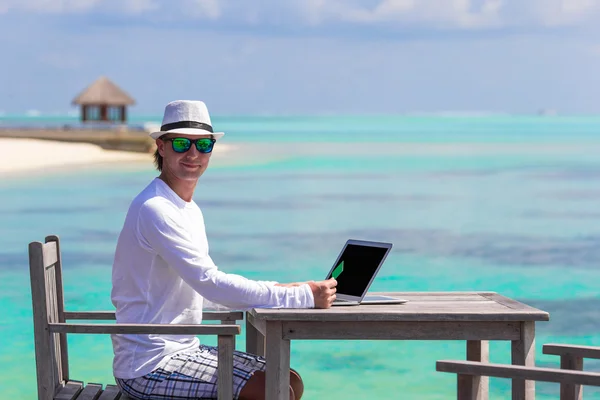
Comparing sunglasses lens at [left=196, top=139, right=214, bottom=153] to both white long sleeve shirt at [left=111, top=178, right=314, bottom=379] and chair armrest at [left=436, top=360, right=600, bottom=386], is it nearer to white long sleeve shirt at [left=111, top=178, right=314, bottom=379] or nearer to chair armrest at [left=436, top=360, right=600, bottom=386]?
white long sleeve shirt at [left=111, top=178, right=314, bottom=379]

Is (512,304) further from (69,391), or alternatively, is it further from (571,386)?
(69,391)

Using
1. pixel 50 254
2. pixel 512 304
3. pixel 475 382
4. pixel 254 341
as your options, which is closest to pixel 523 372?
pixel 475 382

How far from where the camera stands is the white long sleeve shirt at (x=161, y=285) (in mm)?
3598

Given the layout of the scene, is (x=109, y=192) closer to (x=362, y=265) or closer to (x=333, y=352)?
(x=333, y=352)

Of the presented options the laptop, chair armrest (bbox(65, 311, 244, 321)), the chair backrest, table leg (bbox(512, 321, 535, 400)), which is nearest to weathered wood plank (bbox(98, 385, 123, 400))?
the chair backrest

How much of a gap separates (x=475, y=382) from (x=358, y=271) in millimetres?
737

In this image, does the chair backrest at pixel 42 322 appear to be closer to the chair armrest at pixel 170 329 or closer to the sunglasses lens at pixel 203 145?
the chair armrest at pixel 170 329

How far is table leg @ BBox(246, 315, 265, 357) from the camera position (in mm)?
4344

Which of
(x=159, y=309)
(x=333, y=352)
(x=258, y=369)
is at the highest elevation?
(x=159, y=309)

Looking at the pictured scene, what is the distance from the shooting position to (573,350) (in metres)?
3.54

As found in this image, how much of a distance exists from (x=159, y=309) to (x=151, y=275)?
0.12 m

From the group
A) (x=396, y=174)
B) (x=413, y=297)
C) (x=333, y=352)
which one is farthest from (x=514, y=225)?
(x=396, y=174)

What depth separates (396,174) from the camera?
A: 38.6m

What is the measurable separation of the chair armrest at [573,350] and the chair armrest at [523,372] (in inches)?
15.0
